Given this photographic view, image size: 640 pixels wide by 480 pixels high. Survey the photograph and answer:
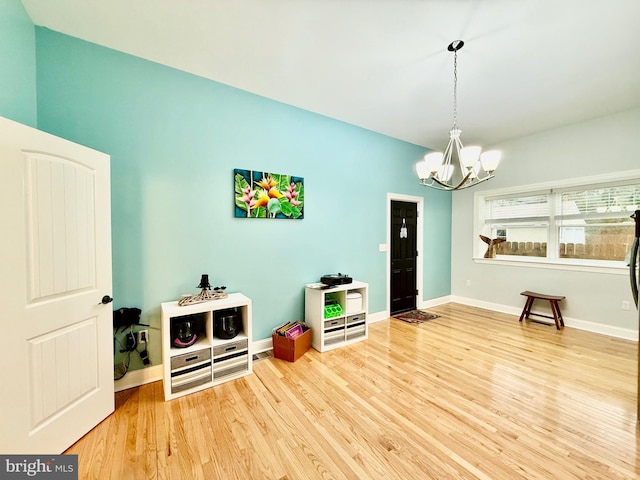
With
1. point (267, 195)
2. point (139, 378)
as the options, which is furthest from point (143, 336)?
point (267, 195)

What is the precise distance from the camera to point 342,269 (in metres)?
3.43

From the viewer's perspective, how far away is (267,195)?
9.11 ft

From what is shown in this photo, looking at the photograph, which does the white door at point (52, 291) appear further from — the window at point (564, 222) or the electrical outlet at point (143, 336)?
the window at point (564, 222)

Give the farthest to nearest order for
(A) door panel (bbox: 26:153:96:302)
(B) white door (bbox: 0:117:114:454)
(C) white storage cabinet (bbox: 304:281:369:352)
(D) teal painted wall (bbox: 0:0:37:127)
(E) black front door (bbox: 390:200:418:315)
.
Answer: (E) black front door (bbox: 390:200:418:315) < (C) white storage cabinet (bbox: 304:281:369:352) < (D) teal painted wall (bbox: 0:0:37:127) < (A) door panel (bbox: 26:153:96:302) < (B) white door (bbox: 0:117:114:454)

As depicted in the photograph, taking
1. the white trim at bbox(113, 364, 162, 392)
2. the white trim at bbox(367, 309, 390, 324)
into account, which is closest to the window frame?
the white trim at bbox(367, 309, 390, 324)

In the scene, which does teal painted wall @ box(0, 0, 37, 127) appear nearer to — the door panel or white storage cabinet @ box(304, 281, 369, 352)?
the door panel

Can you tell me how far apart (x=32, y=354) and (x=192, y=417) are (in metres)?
1.03

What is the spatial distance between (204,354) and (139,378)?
0.64 metres

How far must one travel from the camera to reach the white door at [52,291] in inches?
49.0

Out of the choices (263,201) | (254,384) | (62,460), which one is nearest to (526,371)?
(254,384)

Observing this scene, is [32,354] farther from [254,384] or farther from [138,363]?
[254,384]

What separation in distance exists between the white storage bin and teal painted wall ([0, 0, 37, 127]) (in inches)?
125

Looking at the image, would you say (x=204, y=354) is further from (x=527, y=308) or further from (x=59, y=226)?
(x=527, y=308)

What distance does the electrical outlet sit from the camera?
217 cm
